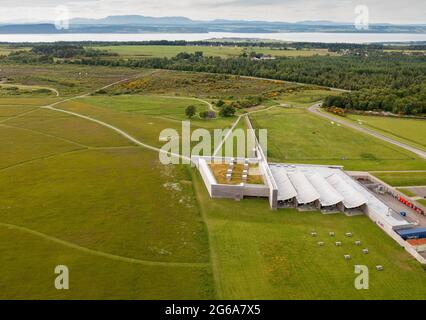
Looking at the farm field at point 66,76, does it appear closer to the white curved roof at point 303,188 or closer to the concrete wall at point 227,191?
the concrete wall at point 227,191

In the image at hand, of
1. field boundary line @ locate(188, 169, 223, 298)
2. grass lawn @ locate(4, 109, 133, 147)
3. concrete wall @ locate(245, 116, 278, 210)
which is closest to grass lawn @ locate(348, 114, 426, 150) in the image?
concrete wall @ locate(245, 116, 278, 210)

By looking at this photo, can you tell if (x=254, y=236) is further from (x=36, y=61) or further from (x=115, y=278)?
(x=36, y=61)

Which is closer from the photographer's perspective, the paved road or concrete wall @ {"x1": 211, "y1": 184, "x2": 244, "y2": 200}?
concrete wall @ {"x1": 211, "y1": 184, "x2": 244, "y2": 200}

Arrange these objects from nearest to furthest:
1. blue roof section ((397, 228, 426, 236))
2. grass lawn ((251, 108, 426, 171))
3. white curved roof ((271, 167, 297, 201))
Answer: blue roof section ((397, 228, 426, 236))
white curved roof ((271, 167, 297, 201))
grass lawn ((251, 108, 426, 171))

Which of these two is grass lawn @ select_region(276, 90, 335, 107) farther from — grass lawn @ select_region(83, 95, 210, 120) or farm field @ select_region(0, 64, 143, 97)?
farm field @ select_region(0, 64, 143, 97)

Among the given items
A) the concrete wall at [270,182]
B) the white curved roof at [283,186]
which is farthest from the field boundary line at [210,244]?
the white curved roof at [283,186]
